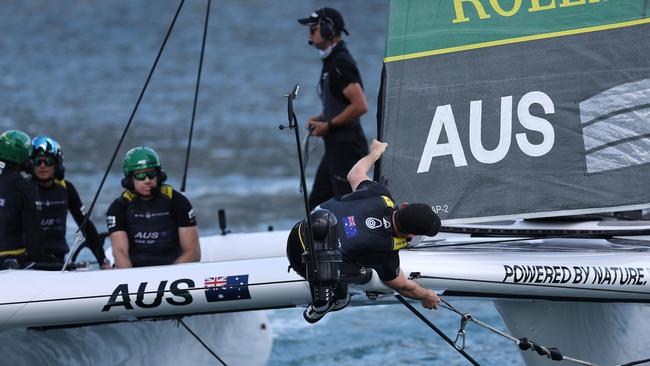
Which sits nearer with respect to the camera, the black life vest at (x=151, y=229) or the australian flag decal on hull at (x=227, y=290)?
the australian flag decal on hull at (x=227, y=290)

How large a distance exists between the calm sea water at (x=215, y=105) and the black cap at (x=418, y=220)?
11.1 feet

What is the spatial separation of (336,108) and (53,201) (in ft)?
5.72

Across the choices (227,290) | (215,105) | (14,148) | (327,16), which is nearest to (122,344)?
(14,148)

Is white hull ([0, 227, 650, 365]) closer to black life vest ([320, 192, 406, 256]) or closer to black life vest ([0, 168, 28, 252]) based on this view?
black life vest ([320, 192, 406, 256])

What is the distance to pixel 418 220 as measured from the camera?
515 centimetres

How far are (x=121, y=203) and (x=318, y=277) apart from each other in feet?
6.71

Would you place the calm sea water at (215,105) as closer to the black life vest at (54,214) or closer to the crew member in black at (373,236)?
the black life vest at (54,214)

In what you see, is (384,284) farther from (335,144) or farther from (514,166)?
(335,144)

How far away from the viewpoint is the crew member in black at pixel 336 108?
7.95 metres

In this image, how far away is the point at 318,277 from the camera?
5.18 meters

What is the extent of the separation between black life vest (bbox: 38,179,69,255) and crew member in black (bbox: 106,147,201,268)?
744mm

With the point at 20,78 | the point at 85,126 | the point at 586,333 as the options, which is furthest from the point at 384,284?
the point at 20,78

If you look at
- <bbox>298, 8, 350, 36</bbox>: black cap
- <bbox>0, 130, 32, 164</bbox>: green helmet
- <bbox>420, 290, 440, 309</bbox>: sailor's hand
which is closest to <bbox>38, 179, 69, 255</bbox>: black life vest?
<bbox>0, 130, 32, 164</bbox>: green helmet

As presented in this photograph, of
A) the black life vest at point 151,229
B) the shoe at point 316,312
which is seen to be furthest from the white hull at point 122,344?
the shoe at point 316,312
